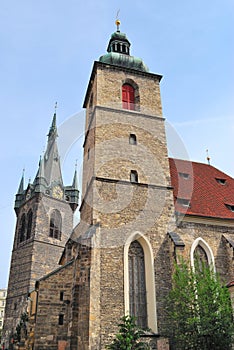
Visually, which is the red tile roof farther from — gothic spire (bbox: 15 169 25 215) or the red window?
gothic spire (bbox: 15 169 25 215)

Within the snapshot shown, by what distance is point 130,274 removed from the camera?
45.4 ft

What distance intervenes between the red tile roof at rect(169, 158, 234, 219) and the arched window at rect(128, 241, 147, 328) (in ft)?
9.46

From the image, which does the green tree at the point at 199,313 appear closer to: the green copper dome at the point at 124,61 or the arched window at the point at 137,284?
the arched window at the point at 137,284

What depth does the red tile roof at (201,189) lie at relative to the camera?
16.5m

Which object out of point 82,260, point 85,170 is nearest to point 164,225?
point 82,260

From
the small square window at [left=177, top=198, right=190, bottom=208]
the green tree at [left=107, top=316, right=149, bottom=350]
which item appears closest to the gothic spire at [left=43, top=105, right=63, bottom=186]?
the small square window at [left=177, top=198, right=190, bottom=208]

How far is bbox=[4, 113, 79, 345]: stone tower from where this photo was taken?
1238 inches

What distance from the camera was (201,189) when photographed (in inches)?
725

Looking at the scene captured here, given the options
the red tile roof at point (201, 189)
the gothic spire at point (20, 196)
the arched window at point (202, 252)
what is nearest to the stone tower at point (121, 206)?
the red tile roof at point (201, 189)

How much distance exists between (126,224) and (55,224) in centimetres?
2229

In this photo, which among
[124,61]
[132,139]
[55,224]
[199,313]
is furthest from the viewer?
[55,224]

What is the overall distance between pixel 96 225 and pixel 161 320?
4.17m

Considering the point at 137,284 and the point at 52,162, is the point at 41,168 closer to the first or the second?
the point at 52,162

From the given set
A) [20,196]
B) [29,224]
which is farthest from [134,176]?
[20,196]
